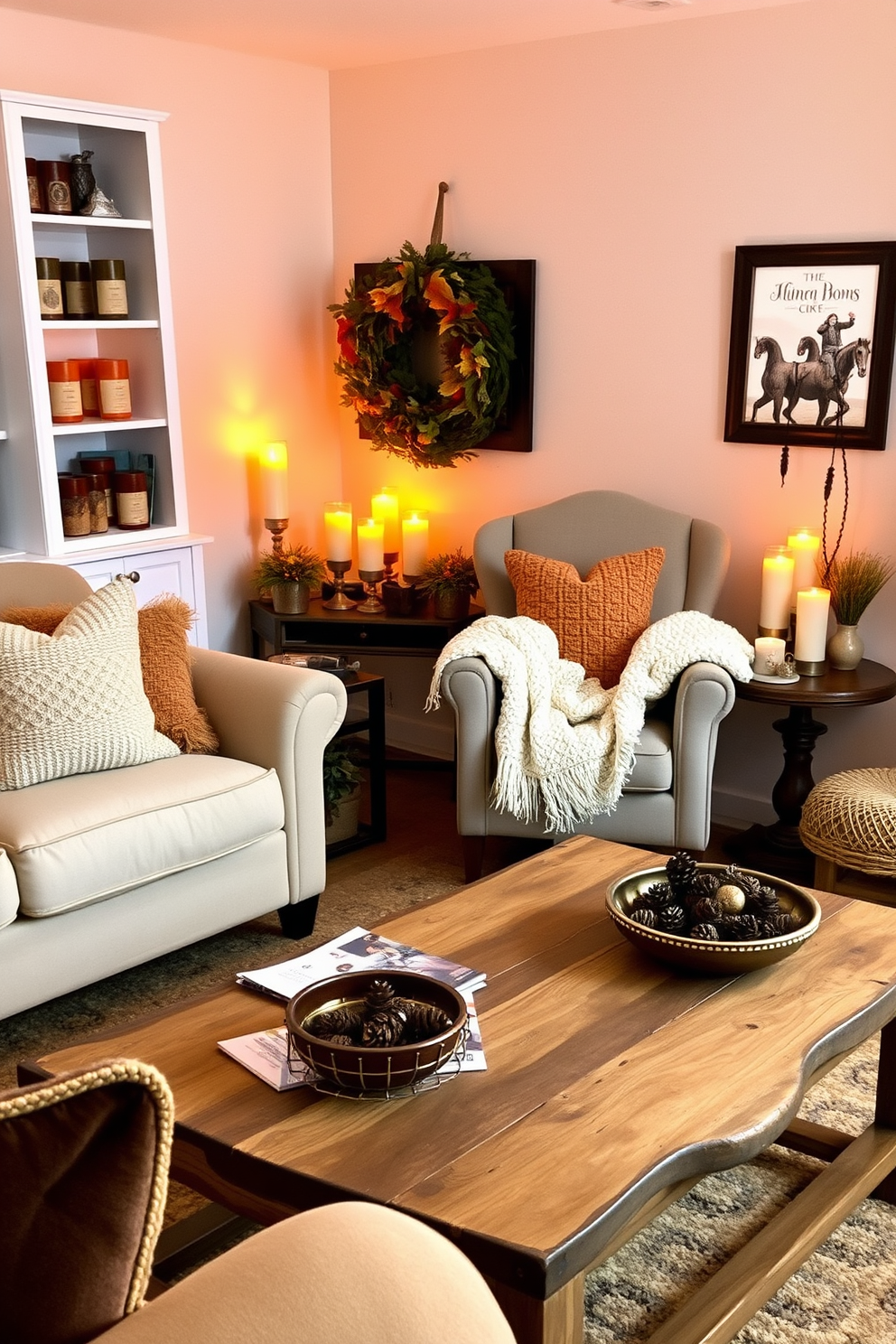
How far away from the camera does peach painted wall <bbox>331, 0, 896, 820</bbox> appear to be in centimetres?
355

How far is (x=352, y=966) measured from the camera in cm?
197

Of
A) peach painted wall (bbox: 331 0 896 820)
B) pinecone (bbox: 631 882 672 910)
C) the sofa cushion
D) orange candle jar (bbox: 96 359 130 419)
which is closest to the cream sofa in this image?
Result: the sofa cushion

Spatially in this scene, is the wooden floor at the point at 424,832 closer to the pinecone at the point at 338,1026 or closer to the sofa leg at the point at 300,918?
the sofa leg at the point at 300,918

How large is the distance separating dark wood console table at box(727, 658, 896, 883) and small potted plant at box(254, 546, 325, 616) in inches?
60.0

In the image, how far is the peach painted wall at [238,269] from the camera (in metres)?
4.18

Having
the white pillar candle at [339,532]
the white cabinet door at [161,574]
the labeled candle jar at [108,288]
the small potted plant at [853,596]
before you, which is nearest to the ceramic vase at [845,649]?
the small potted plant at [853,596]

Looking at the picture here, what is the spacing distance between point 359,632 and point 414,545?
0.37 metres

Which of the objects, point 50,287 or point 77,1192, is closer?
point 77,1192

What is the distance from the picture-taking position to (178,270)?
14.0 ft

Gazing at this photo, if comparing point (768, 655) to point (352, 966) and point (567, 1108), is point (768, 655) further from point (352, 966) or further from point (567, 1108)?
point (567, 1108)

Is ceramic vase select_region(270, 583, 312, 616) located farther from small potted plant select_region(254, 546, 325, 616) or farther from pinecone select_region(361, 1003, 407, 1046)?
pinecone select_region(361, 1003, 407, 1046)

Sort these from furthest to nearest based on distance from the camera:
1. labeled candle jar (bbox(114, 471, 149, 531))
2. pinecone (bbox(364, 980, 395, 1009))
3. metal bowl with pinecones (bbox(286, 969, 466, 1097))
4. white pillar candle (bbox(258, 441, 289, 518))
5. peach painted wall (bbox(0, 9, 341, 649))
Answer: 1. white pillar candle (bbox(258, 441, 289, 518))
2. peach painted wall (bbox(0, 9, 341, 649))
3. labeled candle jar (bbox(114, 471, 149, 531))
4. pinecone (bbox(364, 980, 395, 1009))
5. metal bowl with pinecones (bbox(286, 969, 466, 1097))

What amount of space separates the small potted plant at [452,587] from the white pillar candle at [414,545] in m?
0.14

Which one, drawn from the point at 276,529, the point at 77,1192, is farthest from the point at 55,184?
the point at 77,1192
